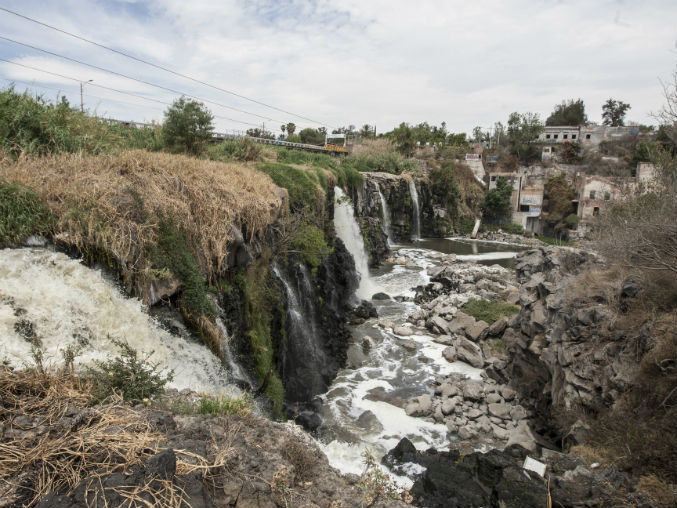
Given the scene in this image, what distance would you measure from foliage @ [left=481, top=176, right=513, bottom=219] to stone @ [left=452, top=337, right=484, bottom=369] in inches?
1145

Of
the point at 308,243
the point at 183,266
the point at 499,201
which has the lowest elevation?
the point at 183,266

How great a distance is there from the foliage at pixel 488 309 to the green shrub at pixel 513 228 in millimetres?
25007

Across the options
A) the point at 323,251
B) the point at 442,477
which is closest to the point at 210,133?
the point at 323,251

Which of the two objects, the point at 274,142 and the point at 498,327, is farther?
the point at 274,142

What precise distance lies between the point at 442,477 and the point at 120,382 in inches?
192

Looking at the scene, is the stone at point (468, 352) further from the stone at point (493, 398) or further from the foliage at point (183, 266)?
the foliage at point (183, 266)

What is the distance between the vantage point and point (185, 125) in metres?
13.1

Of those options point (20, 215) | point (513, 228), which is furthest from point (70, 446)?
point (513, 228)

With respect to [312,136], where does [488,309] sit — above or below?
below

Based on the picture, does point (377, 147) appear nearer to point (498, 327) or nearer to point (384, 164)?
point (384, 164)

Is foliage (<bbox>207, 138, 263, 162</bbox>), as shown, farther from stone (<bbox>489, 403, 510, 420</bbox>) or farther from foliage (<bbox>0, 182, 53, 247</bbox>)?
stone (<bbox>489, 403, 510, 420</bbox>)

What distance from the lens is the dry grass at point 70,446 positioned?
2.56 m

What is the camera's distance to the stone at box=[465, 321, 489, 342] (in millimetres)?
13003

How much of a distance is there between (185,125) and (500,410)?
12893 mm
